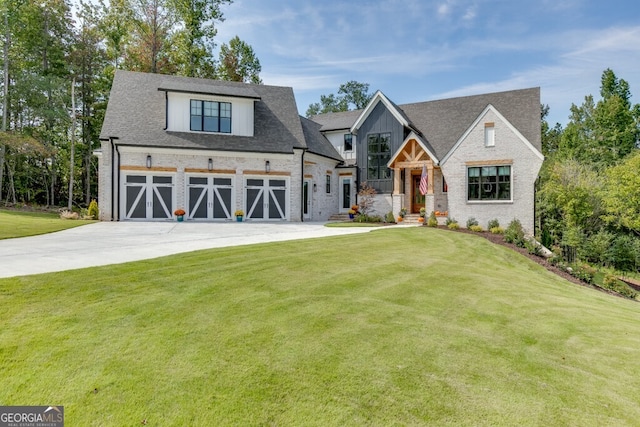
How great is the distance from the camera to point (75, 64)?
30.7m

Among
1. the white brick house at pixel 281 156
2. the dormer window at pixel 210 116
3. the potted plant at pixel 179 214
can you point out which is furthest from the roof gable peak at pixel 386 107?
the potted plant at pixel 179 214

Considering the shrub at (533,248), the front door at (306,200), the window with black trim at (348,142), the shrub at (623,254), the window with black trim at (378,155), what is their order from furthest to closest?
the window with black trim at (348,142) < the window with black trim at (378,155) < the front door at (306,200) < the shrub at (623,254) < the shrub at (533,248)

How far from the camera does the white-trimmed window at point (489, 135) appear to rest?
1822 centimetres

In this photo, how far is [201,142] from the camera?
19.4m

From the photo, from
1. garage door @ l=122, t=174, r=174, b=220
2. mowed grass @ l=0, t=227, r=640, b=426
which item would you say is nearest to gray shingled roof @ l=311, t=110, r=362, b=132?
garage door @ l=122, t=174, r=174, b=220

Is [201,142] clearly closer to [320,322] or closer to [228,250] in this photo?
[228,250]

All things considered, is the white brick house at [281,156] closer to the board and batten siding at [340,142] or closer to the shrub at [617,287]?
the board and batten siding at [340,142]

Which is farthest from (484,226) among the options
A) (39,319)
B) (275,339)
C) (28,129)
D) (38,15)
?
(38,15)

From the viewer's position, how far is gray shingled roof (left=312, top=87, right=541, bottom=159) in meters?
20.5

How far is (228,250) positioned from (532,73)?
84.5ft

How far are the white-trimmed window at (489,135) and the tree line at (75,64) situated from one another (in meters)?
26.6

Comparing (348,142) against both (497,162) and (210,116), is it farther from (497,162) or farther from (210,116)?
(497,162)

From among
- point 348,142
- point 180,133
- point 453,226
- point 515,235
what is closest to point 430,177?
point 453,226

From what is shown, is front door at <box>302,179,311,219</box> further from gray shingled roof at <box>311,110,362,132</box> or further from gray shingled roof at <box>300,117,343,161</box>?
gray shingled roof at <box>311,110,362,132</box>
